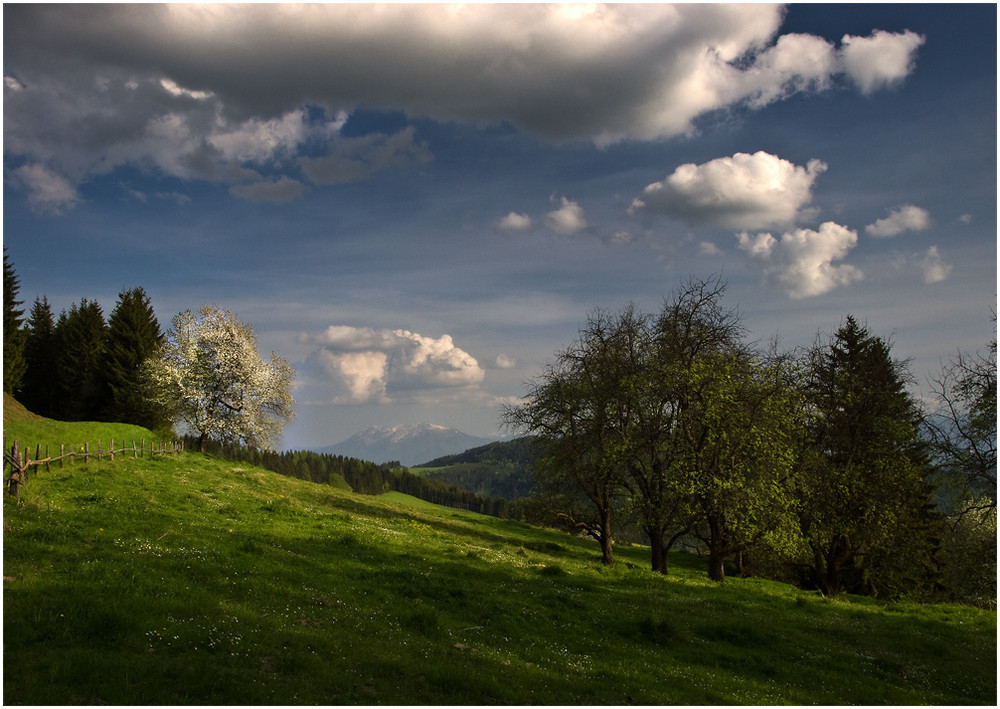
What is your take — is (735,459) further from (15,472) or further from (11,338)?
(11,338)

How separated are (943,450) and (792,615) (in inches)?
518

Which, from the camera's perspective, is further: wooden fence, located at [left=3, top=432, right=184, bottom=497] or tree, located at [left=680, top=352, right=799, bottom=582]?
tree, located at [left=680, top=352, right=799, bottom=582]

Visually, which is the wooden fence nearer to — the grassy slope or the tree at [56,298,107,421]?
the grassy slope

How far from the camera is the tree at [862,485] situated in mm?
36906

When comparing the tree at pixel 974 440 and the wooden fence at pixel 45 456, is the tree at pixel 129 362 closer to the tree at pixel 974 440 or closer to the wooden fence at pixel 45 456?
the wooden fence at pixel 45 456

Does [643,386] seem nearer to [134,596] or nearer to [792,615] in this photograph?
[792,615]

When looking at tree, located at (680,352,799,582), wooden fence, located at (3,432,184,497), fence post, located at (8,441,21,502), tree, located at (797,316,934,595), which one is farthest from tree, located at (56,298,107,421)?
tree, located at (797,316,934,595)

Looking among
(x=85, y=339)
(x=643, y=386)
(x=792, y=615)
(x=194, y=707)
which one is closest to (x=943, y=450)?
(x=792, y=615)

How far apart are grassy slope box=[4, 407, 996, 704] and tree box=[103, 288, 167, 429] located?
42.2m

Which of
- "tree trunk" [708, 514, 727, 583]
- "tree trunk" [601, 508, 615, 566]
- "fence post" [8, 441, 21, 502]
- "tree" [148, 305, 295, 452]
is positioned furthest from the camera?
"tree" [148, 305, 295, 452]

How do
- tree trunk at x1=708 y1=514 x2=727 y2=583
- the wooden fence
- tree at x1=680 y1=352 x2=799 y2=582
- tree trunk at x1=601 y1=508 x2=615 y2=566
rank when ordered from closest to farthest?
the wooden fence < tree at x1=680 y1=352 x2=799 y2=582 < tree trunk at x1=708 y1=514 x2=727 y2=583 < tree trunk at x1=601 y1=508 x2=615 y2=566

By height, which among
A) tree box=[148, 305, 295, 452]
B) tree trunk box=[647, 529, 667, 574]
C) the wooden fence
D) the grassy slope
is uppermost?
tree box=[148, 305, 295, 452]

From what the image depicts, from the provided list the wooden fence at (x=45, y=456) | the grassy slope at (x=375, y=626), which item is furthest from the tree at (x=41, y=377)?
the grassy slope at (x=375, y=626)

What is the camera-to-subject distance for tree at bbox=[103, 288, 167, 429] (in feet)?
212
